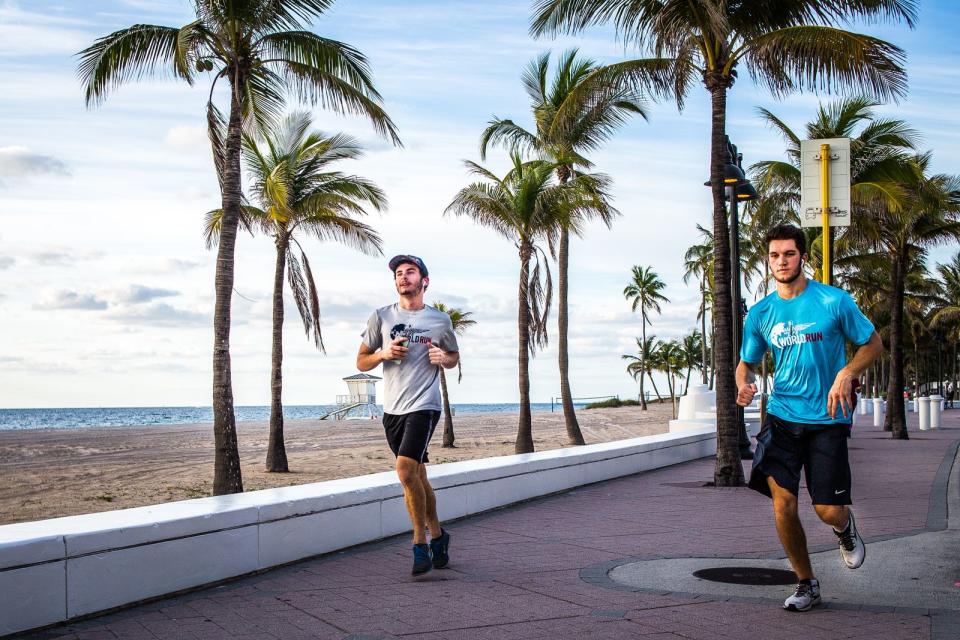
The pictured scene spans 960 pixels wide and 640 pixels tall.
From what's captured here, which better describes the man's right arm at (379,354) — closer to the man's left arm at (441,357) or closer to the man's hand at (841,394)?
the man's left arm at (441,357)

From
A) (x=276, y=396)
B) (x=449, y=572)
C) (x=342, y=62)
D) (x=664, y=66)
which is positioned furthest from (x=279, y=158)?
(x=449, y=572)

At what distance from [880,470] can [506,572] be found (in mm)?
10149

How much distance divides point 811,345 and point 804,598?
136 cm

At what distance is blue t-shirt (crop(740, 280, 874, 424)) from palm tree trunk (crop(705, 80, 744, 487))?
710 centimetres

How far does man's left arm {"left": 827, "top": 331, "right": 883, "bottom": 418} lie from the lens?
471 cm

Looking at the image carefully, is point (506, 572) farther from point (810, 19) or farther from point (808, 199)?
point (810, 19)

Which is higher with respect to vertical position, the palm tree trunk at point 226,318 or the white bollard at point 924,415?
the palm tree trunk at point 226,318

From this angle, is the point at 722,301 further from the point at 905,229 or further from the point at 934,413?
the point at 934,413

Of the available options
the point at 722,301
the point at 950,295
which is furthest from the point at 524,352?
the point at 950,295

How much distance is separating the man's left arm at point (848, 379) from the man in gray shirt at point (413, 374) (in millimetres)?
2345

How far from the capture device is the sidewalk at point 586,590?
469 cm

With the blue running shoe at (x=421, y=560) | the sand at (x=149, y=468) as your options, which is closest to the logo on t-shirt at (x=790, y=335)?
the blue running shoe at (x=421, y=560)

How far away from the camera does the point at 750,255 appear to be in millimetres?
52156

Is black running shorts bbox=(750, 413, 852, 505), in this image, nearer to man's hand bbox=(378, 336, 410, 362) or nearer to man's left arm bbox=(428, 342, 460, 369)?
man's left arm bbox=(428, 342, 460, 369)
